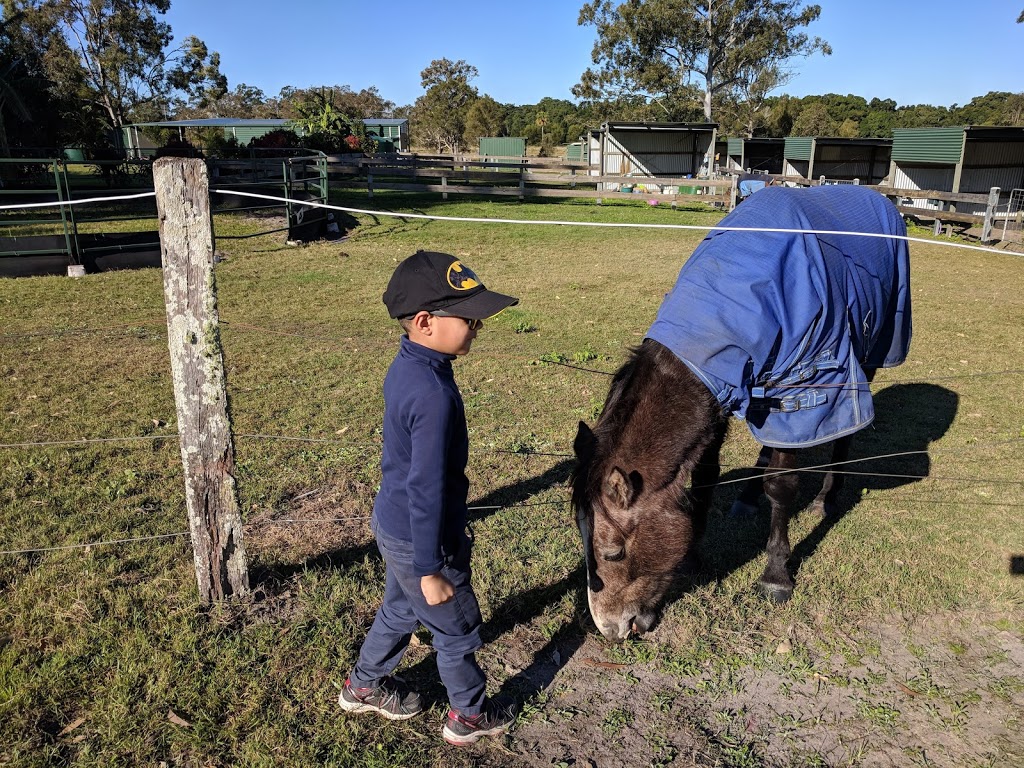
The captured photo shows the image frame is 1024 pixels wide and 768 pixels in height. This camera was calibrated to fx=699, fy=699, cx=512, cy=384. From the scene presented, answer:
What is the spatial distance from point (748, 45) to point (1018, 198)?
26.5 m

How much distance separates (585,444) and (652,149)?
3018cm

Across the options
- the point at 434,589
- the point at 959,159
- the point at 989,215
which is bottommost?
the point at 434,589

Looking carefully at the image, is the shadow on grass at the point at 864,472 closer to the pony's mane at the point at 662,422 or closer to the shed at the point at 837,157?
the pony's mane at the point at 662,422

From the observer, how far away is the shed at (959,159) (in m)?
20.1

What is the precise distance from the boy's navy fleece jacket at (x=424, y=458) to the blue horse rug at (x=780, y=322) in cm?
127

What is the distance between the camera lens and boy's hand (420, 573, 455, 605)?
2.31 metres

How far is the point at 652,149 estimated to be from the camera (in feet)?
101

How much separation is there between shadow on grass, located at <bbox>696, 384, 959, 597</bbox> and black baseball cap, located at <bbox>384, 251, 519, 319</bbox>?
2.12 m

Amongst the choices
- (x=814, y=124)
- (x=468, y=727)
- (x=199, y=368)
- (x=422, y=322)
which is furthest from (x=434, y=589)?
(x=814, y=124)

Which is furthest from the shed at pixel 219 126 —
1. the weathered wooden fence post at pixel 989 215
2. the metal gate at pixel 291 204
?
the weathered wooden fence post at pixel 989 215

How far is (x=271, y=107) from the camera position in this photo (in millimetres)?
73875

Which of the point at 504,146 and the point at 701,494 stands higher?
the point at 504,146

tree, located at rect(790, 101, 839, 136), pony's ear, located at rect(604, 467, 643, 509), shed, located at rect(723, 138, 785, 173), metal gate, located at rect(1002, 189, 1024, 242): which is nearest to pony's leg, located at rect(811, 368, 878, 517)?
pony's ear, located at rect(604, 467, 643, 509)

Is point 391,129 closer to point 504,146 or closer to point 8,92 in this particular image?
point 504,146
